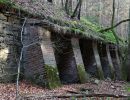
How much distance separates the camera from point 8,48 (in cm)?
1159

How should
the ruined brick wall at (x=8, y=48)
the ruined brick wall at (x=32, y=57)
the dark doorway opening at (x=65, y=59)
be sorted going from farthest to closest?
the dark doorway opening at (x=65, y=59) < the ruined brick wall at (x=32, y=57) < the ruined brick wall at (x=8, y=48)

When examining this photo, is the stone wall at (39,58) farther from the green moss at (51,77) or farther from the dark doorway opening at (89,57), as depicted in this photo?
the dark doorway opening at (89,57)

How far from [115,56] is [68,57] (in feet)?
19.7

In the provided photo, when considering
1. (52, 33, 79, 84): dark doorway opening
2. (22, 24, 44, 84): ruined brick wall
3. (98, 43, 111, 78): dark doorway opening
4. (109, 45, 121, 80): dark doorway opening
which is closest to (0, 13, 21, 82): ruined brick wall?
(22, 24, 44, 84): ruined brick wall

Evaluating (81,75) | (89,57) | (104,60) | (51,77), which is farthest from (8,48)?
(104,60)

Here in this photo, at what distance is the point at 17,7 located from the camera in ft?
38.5

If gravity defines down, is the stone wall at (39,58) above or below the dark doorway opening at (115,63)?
above

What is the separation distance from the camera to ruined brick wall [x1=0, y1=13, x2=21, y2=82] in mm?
11328

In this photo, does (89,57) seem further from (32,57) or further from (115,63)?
(32,57)

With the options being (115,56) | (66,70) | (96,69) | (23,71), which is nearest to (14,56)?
(23,71)

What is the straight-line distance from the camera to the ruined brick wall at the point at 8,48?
11.3 m

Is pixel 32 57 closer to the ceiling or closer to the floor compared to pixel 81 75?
closer to the ceiling

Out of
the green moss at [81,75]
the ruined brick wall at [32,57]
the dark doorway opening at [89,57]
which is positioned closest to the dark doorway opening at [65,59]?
the green moss at [81,75]

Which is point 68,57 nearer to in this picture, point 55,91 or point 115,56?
point 55,91
